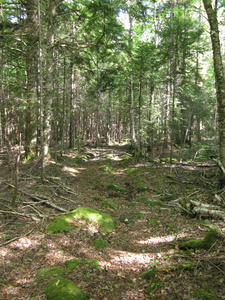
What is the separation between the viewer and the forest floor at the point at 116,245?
3.63 m

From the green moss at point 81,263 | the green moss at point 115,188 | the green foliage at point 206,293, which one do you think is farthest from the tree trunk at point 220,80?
the green moss at point 81,263

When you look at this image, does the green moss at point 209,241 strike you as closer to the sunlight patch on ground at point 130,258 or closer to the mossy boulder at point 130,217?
the sunlight patch on ground at point 130,258

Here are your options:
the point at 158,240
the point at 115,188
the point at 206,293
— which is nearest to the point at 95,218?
the point at 158,240

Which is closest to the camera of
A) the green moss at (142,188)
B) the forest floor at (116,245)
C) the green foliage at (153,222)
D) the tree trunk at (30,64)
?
the forest floor at (116,245)

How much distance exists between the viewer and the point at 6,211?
6.11 m

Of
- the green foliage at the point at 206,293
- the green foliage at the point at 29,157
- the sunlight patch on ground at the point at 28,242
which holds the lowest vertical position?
the sunlight patch on ground at the point at 28,242

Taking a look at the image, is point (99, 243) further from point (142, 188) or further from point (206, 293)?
point (142, 188)

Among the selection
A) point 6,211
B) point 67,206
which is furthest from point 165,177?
point 6,211

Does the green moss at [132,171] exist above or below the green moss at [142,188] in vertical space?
above

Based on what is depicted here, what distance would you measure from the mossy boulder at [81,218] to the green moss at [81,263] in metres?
1.42

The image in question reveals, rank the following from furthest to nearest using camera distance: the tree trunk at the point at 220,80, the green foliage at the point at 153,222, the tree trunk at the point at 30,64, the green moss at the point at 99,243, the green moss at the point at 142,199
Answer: the green moss at the point at 142,199 < the tree trunk at the point at 30,64 < the tree trunk at the point at 220,80 < the green foliage at the point at 153,222 < the green moss at the point at 99,243

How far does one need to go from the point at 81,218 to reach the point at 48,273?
256 cm

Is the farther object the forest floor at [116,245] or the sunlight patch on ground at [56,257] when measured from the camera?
the sunlight patch on ground at [56,257]

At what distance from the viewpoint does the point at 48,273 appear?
4.01 meters
